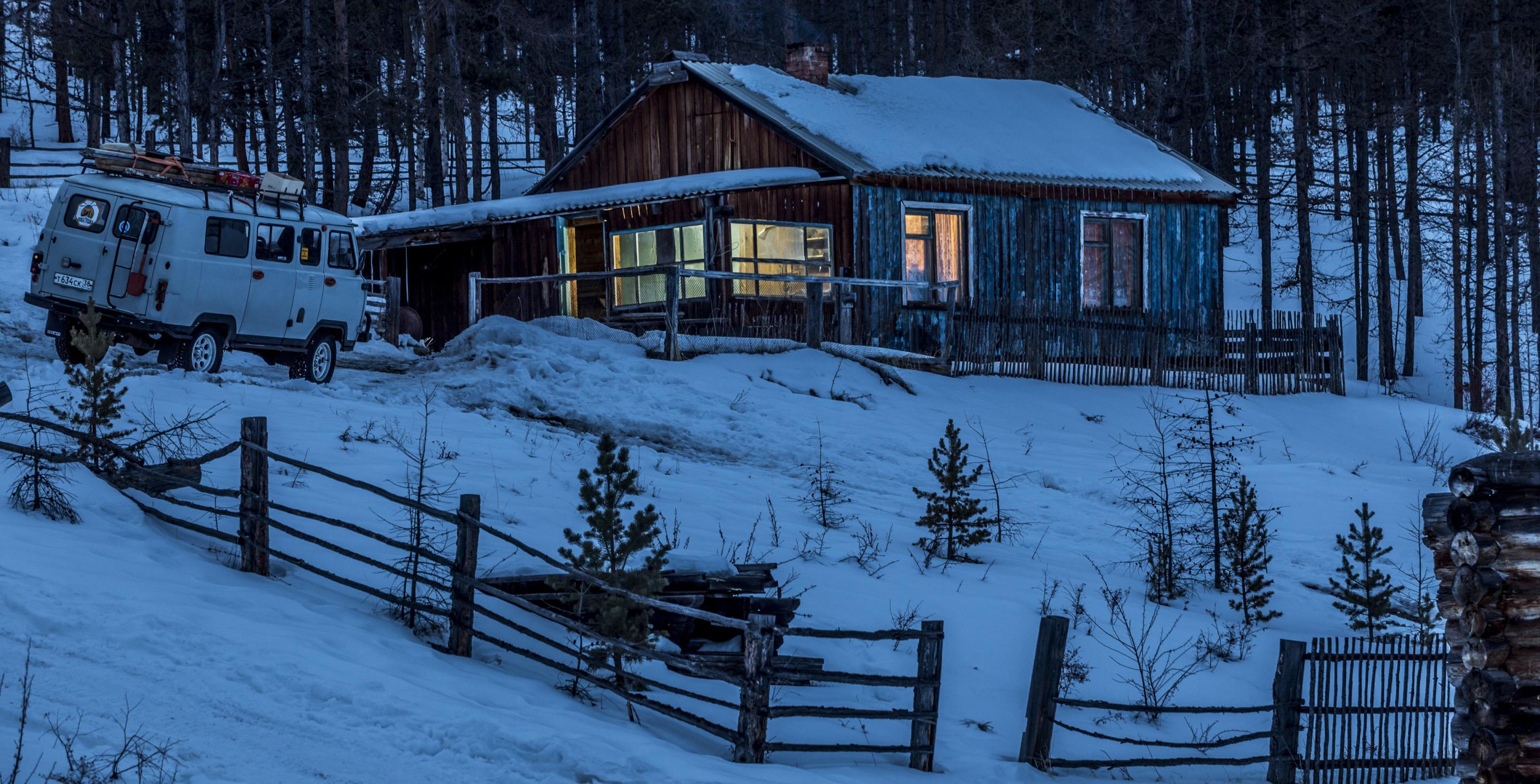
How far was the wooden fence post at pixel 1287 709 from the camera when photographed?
9.27 metres

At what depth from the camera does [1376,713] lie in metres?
9.55

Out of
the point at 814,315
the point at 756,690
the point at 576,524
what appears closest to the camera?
the point at 756,690

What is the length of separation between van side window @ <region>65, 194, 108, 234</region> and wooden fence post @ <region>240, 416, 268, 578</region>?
6.91 meters

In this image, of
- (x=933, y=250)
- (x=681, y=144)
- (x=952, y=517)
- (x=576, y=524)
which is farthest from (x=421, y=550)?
(x=681, y=144)

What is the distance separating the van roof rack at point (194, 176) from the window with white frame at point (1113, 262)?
48.0 feet

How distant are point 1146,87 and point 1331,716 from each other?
29.5 m

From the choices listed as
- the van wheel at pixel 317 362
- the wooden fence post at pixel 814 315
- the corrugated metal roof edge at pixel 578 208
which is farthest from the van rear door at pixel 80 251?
the corrugated metal roof edge at pixel 578 208

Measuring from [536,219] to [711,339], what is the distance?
814cm

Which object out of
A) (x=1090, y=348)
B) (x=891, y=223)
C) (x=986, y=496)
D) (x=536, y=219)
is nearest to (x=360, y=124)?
(x=536, y=219)

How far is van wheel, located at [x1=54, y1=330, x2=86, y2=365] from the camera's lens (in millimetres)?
15141

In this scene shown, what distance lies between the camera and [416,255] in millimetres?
28391

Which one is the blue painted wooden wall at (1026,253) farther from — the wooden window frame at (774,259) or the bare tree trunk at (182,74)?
the bare tree trunk at (182,74)

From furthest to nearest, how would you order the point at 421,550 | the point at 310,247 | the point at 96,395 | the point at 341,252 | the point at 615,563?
the point at 341,252 < the point at 310,247 < the point at 96,395 < the point at 421,550 < the point at 615,563

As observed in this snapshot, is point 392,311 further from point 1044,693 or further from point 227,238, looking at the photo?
point 1044,693
